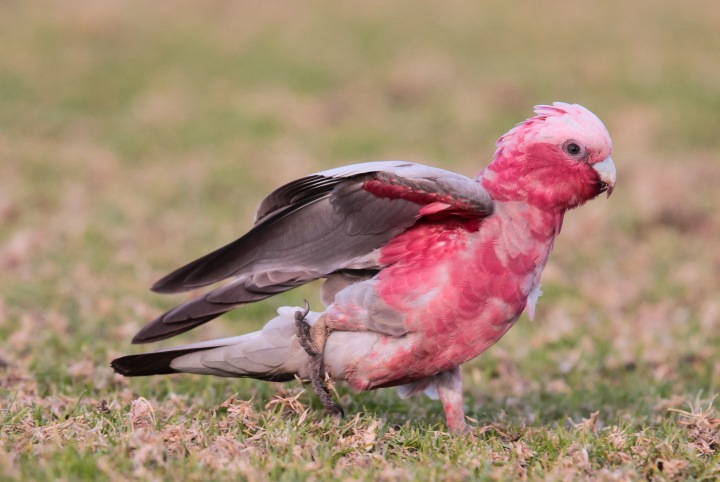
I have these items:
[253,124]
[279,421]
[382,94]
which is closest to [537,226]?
[279,421]

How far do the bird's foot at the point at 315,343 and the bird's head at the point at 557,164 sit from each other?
3.35 feet

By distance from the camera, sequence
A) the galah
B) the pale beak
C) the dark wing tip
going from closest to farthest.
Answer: the galah → the pale beak → the dark wing tip

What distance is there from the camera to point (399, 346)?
4305 mm

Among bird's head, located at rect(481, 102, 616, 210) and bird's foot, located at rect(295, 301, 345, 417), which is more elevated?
bird's head, located at rect(481, 102, 616, 210)

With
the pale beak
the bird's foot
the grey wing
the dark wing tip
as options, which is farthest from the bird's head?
the dark wing tip

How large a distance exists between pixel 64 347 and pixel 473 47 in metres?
12.1

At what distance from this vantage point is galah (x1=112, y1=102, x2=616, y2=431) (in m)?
4.24

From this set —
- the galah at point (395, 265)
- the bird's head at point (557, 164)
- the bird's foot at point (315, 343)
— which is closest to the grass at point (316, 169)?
the bird's foot at point (315, 343)

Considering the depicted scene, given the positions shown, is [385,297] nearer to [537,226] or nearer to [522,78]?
[537,226]

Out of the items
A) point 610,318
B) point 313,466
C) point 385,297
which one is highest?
point 385,297

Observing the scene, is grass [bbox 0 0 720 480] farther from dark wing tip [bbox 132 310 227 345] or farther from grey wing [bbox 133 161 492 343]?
grey wing [bbox 133 161 492 343]

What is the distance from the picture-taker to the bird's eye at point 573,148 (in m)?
4.35

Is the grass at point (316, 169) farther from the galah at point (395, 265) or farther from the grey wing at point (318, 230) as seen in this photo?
the grey wing at point (318, 230)

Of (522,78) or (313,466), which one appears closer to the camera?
(313,466)
